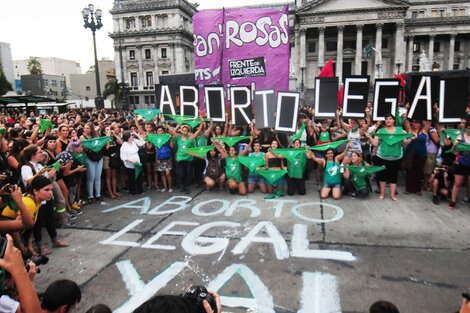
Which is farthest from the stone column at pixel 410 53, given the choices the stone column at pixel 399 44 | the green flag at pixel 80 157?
the green flag at pixel 80 157

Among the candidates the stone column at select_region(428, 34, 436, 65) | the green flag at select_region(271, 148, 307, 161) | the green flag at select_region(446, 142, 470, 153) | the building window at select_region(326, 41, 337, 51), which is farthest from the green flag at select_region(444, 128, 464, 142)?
the stone column at select_region(428, 34, 436, 65)

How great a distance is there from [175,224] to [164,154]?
2802 mm

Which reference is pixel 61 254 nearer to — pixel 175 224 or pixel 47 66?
pixel 175 224

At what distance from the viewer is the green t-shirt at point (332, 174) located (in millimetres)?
7621

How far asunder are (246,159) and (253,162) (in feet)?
0.64

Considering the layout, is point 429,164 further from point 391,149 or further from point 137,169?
point 137,169

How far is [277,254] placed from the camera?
195 inches

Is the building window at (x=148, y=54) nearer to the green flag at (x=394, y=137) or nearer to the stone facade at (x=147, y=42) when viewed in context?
the stone facade at (x=147, y=42)

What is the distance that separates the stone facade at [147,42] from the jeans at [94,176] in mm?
53753

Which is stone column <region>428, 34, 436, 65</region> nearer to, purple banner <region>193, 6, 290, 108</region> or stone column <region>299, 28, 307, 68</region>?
stone column <region>299, 28, 307, 68</region>

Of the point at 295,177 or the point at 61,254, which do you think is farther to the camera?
the point at 295,177

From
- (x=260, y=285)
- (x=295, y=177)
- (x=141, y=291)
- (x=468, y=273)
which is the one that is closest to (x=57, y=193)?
(x=141, y=291)

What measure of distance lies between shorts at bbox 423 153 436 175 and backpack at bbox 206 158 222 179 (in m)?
5.06

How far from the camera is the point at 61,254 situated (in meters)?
5.23
